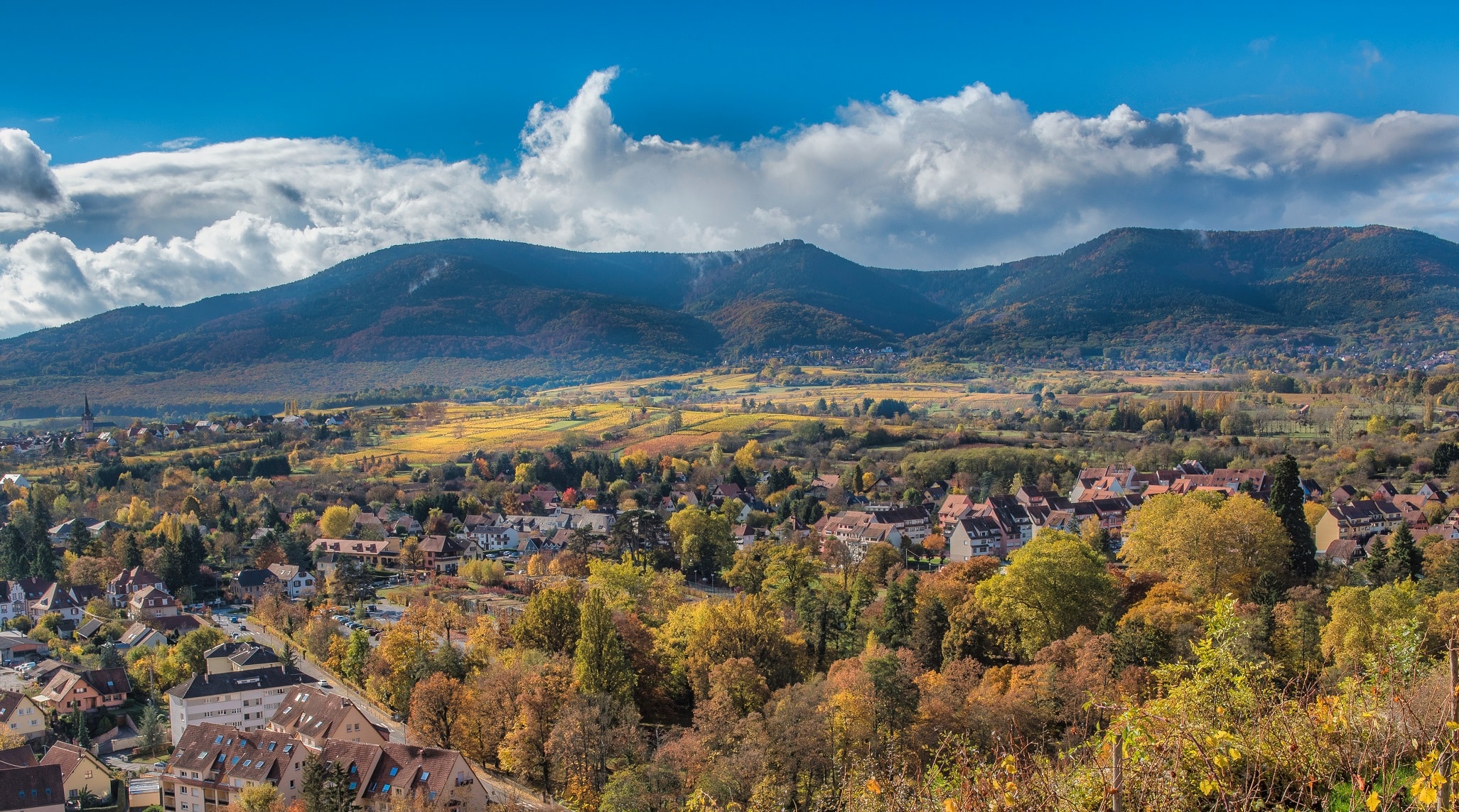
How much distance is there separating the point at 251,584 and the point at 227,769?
73.8 ft

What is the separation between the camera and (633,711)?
23.5 meters

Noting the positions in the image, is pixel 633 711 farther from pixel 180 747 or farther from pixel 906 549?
pixel 906 549

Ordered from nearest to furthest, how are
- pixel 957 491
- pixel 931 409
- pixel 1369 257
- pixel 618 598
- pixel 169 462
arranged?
pixel 618 598 < pixel 957 491 < pixel 169 462 < pixel 931 409 < pixel 1369 257

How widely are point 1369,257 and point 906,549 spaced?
16561 cm

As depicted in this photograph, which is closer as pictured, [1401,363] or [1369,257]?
[1401,363]

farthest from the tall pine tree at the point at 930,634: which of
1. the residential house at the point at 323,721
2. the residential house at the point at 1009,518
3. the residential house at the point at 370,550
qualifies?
the residential house at the point at 370,550

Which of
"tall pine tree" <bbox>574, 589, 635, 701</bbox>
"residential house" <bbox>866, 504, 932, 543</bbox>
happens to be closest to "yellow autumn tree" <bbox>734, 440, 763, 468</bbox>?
"residential house" <bbox>866, 504, 932, 543</bbox>

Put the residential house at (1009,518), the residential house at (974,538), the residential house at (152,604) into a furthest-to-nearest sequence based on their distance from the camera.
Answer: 1. the residential house at (1009,518)
2. the residential house at (974,538)
3. the residential house at (152,604)

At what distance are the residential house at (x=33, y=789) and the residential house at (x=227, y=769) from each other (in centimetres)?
236

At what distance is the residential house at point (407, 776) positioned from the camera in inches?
854

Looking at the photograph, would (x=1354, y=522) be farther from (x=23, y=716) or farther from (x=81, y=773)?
(x=23, y=716)

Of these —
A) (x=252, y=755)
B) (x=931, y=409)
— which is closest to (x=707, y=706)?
(x=252, y=755)

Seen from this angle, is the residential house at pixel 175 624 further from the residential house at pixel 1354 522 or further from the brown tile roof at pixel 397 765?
the residential house at pixel 1354 522

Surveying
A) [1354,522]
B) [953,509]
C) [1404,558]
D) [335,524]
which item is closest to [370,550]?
[335,524]
